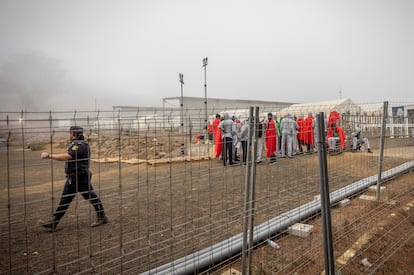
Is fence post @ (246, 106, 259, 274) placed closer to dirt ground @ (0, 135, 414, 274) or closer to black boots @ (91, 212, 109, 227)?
dirt ground @ (0, 135, 414, 274)

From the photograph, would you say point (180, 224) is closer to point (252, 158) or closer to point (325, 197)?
point (252, 158)

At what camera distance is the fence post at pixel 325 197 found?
213 centimetres

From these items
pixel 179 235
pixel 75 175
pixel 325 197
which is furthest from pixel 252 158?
pixel 75 175

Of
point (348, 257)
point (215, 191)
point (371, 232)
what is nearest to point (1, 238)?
point (215, 191)

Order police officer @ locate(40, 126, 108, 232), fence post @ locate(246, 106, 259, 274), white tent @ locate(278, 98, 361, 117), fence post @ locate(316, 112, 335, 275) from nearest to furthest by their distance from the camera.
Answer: fence post @ locate(316, 112, 335, 275)
fence post @ locate(246, 106, 259, 274)
police officer @ locate(40, 126, 108, 232)
white tent @ locate(278, 98, 361, 117)

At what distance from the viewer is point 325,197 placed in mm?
2148

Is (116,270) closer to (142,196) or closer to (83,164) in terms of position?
(83,164)

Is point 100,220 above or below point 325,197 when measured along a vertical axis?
below

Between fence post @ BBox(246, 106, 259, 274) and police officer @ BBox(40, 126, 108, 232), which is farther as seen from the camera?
police officer @ BBox(40, 126, 108, 232)

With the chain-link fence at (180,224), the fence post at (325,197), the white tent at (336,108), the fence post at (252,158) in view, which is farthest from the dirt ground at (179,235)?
the white tent at (336,108)

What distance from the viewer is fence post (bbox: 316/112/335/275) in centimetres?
213

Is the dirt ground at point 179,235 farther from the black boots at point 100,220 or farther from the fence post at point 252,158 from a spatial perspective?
the fence post at point 252,158

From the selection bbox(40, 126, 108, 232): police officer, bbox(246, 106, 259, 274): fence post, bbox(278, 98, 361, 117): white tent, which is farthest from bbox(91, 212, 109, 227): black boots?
bbox(278, 98, 361, 117): white tent

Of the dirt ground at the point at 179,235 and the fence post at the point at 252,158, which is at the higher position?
the fence post at the point at 252,158
